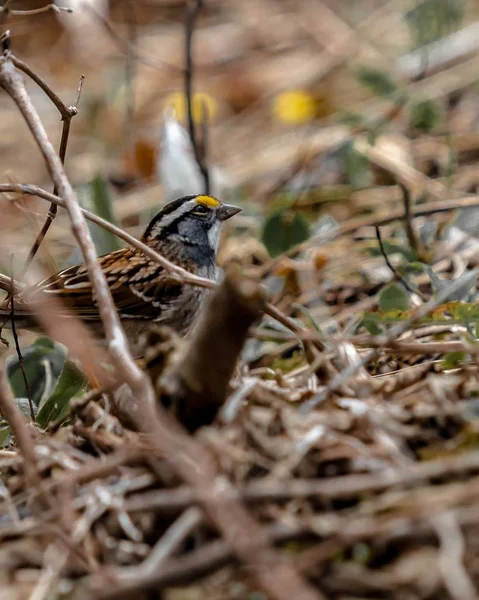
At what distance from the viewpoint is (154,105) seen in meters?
7.04

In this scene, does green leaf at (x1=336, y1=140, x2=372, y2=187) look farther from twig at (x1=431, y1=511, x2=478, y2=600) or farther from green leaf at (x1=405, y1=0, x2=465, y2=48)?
twig at (x1=431, y1=511, x2=478, y2=600)

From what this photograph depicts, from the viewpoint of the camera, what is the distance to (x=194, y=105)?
620cm

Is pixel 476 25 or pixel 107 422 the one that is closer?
pixel 107 422

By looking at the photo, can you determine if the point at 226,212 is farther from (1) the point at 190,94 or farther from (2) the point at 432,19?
(2) the point at 432,19

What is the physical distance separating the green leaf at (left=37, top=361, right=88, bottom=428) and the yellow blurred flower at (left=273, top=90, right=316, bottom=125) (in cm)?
354

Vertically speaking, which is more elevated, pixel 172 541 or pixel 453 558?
pixel 172 541

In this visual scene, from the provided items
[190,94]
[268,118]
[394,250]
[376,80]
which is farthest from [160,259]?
[268,118]

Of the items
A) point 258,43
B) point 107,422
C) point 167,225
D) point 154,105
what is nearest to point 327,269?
point 167,225

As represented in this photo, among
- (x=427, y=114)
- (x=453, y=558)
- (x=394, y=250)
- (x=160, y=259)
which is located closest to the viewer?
(x=453, y=558)

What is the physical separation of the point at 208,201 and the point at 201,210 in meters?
0.05

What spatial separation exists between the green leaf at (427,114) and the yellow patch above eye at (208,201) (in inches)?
64.9

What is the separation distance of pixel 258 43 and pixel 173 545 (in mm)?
6139

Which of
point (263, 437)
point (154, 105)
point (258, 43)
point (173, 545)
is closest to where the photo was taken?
point (173, 545)

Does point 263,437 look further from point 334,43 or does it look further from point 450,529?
point 334,43
